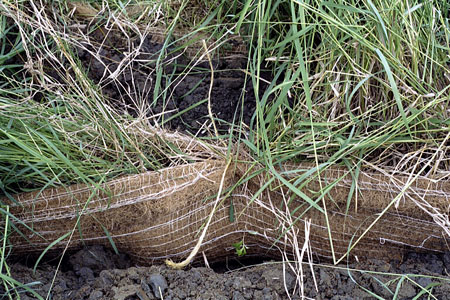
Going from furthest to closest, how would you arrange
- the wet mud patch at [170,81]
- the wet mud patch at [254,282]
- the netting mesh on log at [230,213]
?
1. the wet mud patch at [170,81]
2. the netting mesh on log at [230,213]
3. the wet mud patch at [254,282]

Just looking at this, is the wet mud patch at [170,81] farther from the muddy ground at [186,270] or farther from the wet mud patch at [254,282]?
the wet mud patch at [254,282]

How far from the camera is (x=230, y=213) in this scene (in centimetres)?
166

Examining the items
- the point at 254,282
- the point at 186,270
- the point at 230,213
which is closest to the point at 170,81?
the point at 230,213

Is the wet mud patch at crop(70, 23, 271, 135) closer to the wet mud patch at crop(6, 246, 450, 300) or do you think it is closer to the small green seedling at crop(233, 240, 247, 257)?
the small green seedling at crop(233, 240, 247, 257)

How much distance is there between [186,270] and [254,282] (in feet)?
0.89

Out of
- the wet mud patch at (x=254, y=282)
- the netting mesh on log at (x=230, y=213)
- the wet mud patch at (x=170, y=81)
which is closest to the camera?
the wet mud patch at (x=254, y=282)

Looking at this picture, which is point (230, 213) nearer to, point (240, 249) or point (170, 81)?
point (240, 249)

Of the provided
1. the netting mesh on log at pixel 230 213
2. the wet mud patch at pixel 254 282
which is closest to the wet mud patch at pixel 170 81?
the netting mesh on log at pixel 230 213

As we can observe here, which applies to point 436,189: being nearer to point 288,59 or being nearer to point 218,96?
point 288,59

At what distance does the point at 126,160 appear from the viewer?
1.67 meters

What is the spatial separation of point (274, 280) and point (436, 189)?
1.63 ft

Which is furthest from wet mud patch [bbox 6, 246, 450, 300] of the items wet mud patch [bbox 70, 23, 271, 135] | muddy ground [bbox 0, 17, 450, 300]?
wet mud patch [bbox 70, 23, 271, 135]

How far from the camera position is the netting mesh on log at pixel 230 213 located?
61.2 inches

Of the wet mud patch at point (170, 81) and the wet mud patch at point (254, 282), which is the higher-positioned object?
the wet mud patch at point (170, 81)
